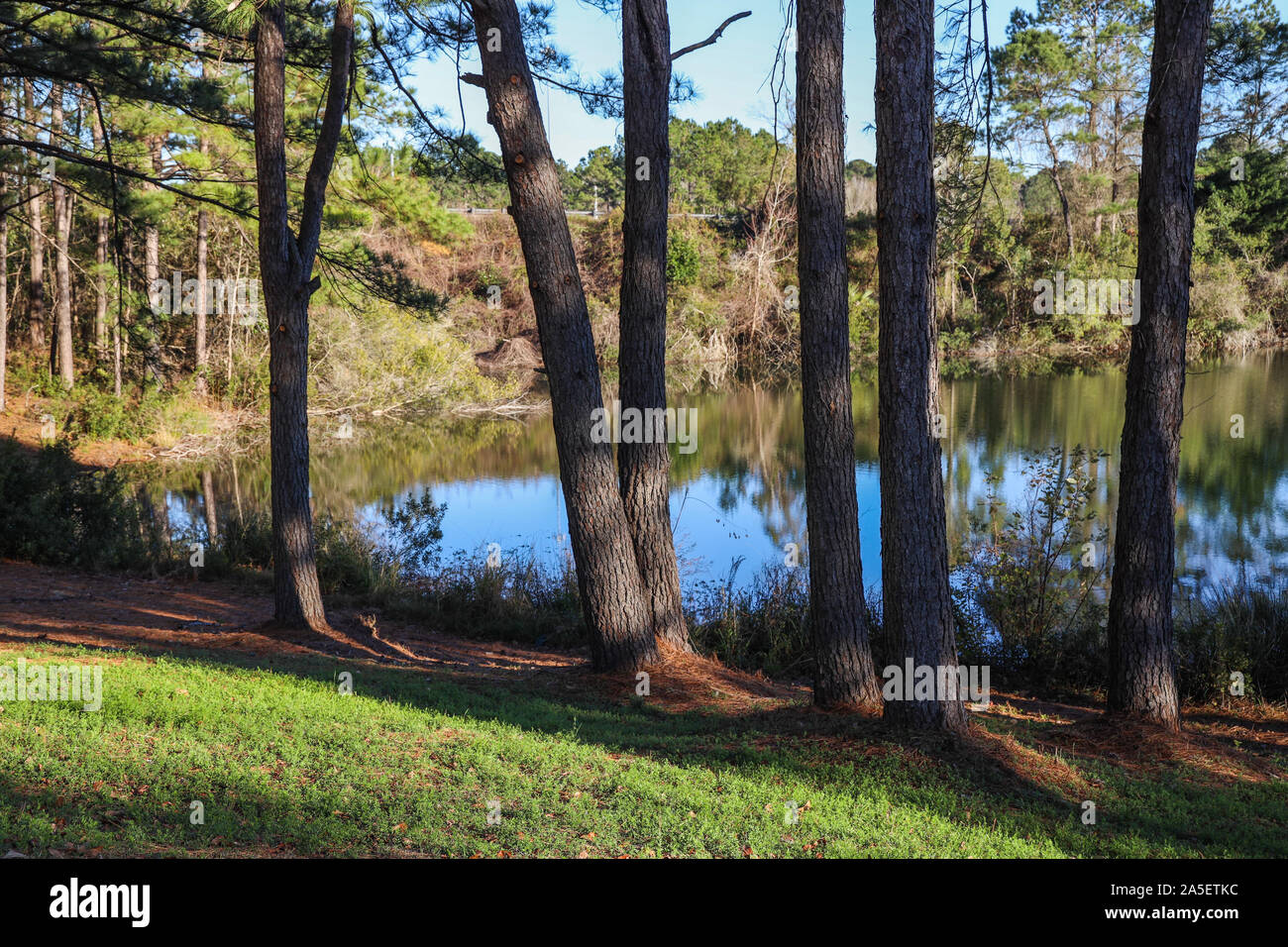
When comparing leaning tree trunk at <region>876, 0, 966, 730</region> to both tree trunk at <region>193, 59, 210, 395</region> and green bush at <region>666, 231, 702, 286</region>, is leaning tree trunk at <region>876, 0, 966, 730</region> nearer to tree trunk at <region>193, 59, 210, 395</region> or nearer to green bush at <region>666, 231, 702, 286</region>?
tree trunk at <region>193, 59, 210, 395</region>

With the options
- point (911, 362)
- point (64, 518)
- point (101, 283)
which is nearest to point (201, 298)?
point (101, 283)

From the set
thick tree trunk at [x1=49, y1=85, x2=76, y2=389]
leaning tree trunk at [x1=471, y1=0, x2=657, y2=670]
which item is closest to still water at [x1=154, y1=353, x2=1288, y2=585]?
thick tree trunk at [x1=49, y1=85, x2=76, y2=389]

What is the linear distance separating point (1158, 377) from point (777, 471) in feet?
45.8

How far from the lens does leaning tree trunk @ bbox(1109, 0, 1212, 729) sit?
20.4 feet

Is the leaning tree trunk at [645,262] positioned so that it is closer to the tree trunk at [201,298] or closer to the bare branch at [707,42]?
the bare branch at [707,42]

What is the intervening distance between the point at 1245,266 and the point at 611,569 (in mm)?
32912

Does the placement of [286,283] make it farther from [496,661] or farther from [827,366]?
[827,366]

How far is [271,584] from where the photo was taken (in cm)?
1194

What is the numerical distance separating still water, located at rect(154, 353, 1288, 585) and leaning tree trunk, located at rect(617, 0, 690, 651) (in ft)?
15.2

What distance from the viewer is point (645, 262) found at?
7.84 meters

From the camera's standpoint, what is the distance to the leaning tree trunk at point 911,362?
5.36 meters

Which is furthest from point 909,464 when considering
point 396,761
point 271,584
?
point 271,584

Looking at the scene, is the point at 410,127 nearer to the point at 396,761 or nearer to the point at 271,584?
the point at 271,584

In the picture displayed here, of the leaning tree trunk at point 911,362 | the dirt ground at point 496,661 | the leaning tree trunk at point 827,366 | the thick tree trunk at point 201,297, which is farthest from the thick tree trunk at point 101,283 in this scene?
the leaning tree trunk at point 911,362
